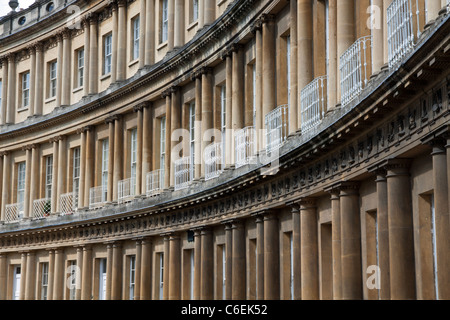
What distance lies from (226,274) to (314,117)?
26.9 feet

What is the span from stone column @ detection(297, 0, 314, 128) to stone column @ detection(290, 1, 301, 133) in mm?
335

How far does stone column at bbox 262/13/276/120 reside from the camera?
23.3 meters

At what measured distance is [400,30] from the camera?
15.0 meters

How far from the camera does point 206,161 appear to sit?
2780 centimetres

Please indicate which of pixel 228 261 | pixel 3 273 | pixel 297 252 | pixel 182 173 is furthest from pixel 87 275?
pixel 297 252

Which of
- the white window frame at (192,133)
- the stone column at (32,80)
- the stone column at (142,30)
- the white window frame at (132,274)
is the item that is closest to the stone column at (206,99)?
the white window frame at (192,133)

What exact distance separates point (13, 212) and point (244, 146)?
20.9 metres

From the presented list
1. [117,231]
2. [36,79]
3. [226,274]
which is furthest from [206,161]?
[36,79]

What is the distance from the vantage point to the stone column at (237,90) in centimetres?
2581

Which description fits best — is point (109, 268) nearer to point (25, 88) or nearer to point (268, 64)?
point (25, 88)

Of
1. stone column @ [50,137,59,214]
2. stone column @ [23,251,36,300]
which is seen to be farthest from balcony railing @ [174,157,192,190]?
stone column @ [23,251,36,300]

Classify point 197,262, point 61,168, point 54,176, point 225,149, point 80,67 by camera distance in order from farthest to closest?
point 54,176 → point 80,67 → point 61,168 → point 197,262 → point 225,149

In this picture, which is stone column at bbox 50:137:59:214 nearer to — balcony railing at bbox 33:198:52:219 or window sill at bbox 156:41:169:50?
balcony railing at bbox 33:198:52:219

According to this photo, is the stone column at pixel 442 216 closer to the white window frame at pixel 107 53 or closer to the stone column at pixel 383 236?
the stone column at pixel 383 236
